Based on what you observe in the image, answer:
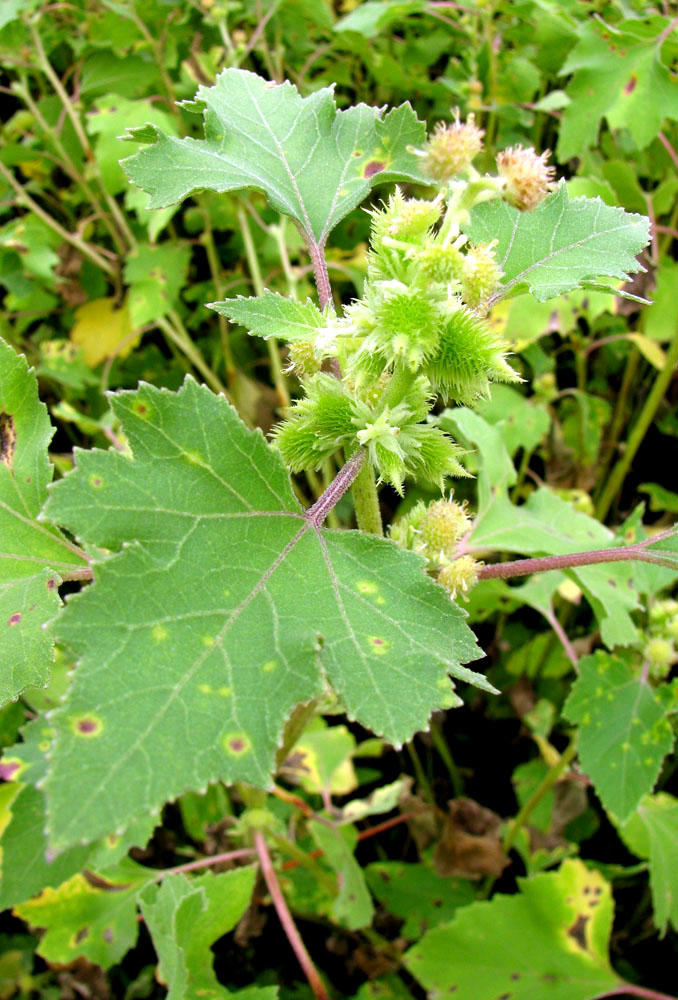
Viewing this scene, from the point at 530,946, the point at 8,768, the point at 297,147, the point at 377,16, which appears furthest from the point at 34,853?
the point at 377,16

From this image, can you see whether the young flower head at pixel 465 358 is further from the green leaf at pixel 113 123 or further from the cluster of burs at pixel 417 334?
the green leaf at pixel 113 123

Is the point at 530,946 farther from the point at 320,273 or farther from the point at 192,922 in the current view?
the point at 320,273

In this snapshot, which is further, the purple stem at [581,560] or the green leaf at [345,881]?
the green leaf at [345,881]

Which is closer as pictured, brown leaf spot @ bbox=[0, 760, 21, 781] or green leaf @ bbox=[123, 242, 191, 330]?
brown leaf spot @ bbox=[0, 760, 21, 781]

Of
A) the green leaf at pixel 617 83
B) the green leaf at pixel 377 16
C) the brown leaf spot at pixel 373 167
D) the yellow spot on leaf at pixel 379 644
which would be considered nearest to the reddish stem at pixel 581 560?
the yellow spot on leaf at pixel 379 644

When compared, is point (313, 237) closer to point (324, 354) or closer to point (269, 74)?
point (324, 354)

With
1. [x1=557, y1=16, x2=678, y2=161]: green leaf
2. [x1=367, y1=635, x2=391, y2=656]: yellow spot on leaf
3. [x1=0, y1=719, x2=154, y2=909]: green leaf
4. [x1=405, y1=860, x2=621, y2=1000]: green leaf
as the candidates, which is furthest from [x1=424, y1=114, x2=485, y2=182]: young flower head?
[x1=405, y1=860, x2=621, y2=1000]: green leaf

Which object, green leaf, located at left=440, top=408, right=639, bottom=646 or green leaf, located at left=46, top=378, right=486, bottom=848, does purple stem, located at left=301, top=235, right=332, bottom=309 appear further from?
green leaf, located at left=440, top=408, right=639, bottom=646
